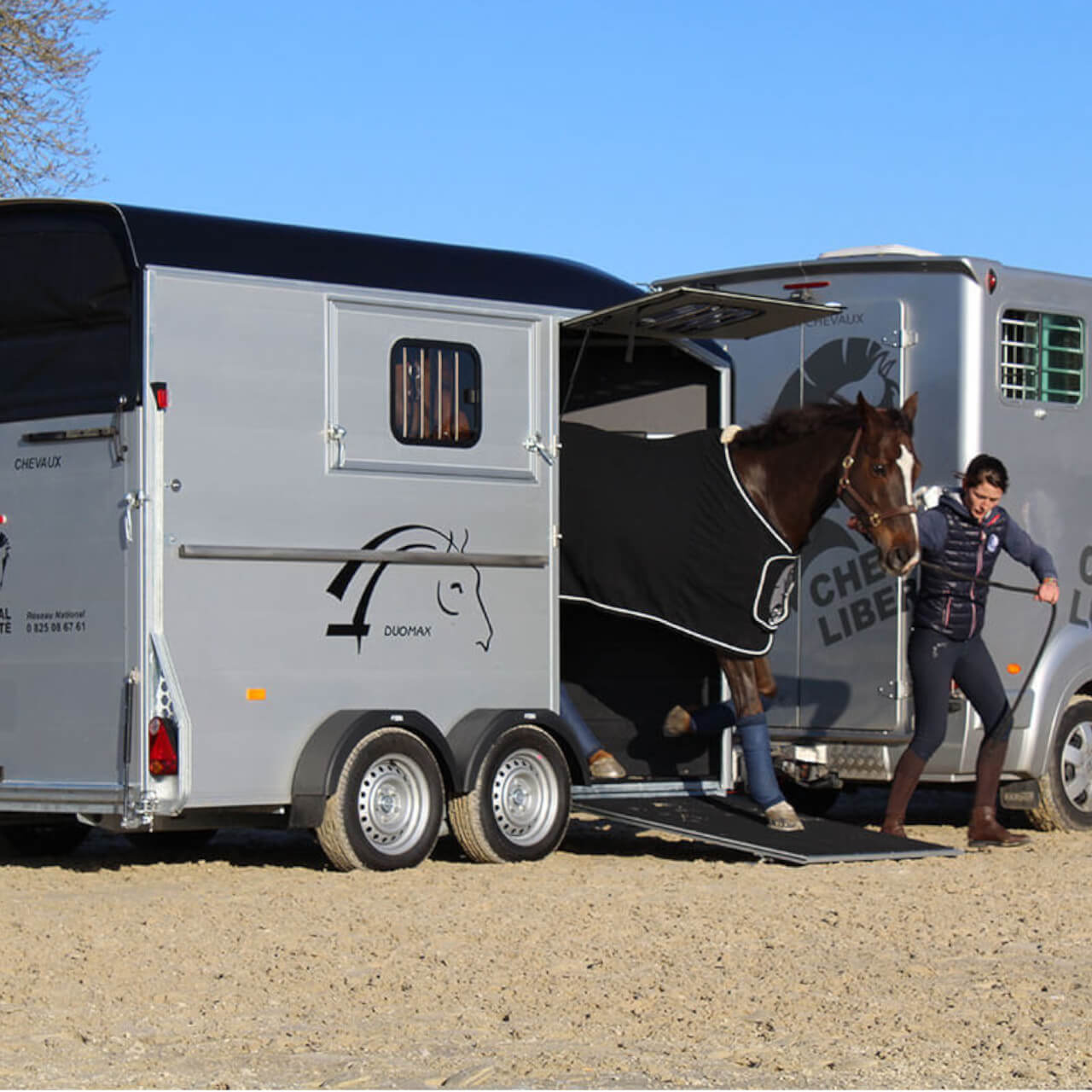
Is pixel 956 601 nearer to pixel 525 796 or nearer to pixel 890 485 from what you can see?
pixel 890 485

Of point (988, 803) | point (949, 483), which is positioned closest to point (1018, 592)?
point (949, 483)

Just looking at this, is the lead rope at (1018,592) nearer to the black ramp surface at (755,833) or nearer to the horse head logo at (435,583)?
the black ramp surface at (755,833)

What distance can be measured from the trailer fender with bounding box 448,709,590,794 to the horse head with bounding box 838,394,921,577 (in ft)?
6.17

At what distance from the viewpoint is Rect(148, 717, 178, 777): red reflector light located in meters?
8.86

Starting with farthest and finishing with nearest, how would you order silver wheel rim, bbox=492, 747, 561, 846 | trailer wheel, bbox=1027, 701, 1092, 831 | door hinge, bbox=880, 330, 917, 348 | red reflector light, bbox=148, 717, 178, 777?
trailer wheel, bbox=1027, 701, 1092, 831, door hinge, bbox=880, 330, 917, 348, silver wheel rim, bbox=492, 747, 561, 846, red reflector light, bbox=148, 717, 178, 777

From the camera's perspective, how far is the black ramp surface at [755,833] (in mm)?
10070

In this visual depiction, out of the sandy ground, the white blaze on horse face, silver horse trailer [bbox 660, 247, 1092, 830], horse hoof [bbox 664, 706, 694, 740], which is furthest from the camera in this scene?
silver horse trailer [bbox 660, 247, 1092, 830]

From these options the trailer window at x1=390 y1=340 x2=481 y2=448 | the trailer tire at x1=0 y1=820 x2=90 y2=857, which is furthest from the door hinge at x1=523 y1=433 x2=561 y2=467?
the trailer tire at x1=0 y1=820 x2=90 y2=857

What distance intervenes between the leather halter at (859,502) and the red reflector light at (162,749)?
3741 millimetres

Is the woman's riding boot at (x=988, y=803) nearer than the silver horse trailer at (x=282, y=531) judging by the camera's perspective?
No

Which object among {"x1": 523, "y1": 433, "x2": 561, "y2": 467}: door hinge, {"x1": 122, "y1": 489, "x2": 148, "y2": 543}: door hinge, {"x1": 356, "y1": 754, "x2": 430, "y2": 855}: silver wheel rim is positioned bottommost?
{"x1": 356, "y1": 754, "x2": 430, "y2": 855}: silver wheel rim

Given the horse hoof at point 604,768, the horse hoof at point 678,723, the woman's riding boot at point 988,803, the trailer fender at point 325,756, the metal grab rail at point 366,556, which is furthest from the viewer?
the horse hoof at point 678,723

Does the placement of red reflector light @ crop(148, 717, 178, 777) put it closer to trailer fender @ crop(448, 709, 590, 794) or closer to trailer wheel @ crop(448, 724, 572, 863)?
trailer fender @ crop(448, 709, 590, 794)

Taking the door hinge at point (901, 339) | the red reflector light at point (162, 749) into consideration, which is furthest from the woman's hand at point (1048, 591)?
the red reflector light at point (162, 749)
